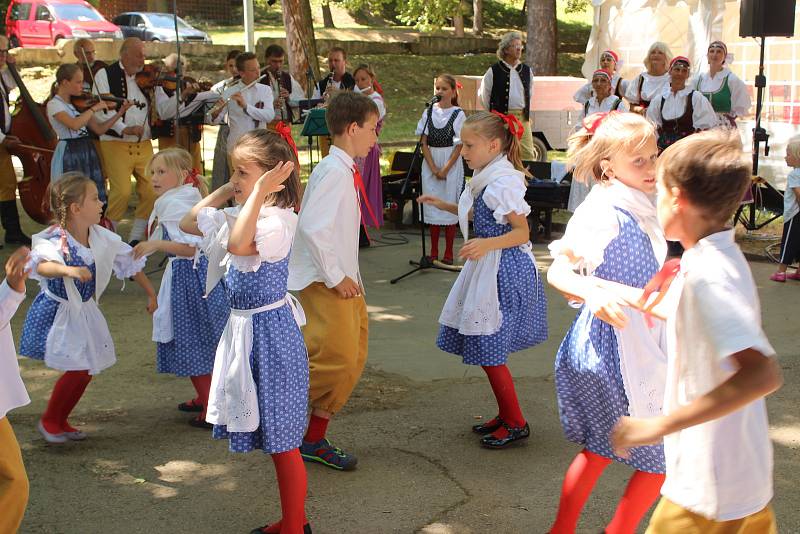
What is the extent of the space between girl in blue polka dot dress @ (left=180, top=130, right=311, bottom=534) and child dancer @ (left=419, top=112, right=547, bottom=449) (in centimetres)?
106

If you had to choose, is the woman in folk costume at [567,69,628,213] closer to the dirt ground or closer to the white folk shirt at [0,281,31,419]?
the dirt ground

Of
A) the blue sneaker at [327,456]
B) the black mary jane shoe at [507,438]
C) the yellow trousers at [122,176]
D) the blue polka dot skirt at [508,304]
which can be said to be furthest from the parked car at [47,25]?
the black mary jane shoe at [507,438]

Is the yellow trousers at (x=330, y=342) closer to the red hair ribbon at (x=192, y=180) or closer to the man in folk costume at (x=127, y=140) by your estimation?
the red hair ribbon at (x=192, y=180)

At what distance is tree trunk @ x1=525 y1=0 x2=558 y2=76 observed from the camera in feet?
66.3

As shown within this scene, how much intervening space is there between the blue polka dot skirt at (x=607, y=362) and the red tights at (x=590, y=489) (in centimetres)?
4

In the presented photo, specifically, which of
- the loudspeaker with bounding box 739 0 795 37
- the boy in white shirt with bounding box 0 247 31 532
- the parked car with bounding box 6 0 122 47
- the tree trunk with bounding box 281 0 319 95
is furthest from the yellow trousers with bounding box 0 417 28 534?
the parked car with bounding box 6 0 122 47

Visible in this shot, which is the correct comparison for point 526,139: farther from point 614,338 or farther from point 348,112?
point 614,338

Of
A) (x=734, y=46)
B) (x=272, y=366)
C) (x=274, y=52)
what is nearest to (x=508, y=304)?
(x=272, y=366)

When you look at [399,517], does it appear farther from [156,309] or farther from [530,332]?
[156,309]

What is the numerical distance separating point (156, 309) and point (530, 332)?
1.81 metres

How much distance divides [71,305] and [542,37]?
1756cm

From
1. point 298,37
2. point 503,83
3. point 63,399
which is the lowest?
point 63,399

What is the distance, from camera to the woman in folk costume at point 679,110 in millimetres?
9234

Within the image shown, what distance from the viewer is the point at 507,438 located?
4371mm
